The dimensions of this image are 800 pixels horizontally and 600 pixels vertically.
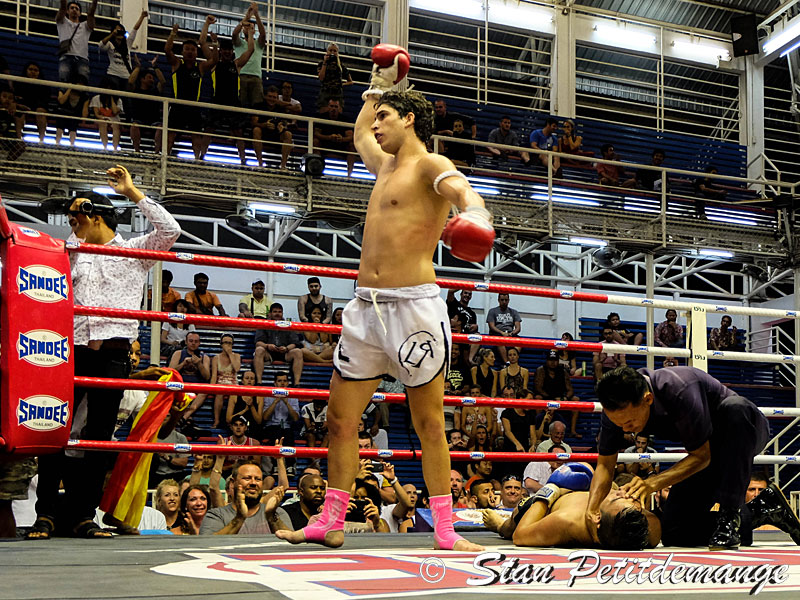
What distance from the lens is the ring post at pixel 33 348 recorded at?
2.99 metres

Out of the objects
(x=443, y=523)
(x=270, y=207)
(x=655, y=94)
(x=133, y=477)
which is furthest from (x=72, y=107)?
(x=655, y=94)

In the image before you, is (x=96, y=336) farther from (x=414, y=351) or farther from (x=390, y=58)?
(x=390, y=58)

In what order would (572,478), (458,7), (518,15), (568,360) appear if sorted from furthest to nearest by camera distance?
1. (518,15)
2. (458,7)
3. (568,360)
4. (572,478)

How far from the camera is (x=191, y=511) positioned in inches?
181

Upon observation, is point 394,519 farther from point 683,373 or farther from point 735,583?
point 735,583

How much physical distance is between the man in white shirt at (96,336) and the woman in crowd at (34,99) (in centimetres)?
518

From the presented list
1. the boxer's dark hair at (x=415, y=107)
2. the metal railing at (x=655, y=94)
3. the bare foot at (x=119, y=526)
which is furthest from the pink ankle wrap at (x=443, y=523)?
the metal railing at (x=655, y=94)

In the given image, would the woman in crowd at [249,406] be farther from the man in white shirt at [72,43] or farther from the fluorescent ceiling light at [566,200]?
the fluorescent ceiling light at [566,200]

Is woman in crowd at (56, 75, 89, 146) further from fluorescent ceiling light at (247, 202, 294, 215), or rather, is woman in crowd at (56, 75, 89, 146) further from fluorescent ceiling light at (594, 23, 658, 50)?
fluorescent ceiling light at (594, 23, 658, 50)

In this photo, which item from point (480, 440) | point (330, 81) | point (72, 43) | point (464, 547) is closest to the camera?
point (464, 547)

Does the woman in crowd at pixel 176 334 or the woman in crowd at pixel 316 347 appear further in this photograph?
the woman in crowd at pixel 316 347

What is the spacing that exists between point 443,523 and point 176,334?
5.98 metres

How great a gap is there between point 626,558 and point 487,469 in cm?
425

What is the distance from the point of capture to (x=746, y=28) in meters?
12.6
